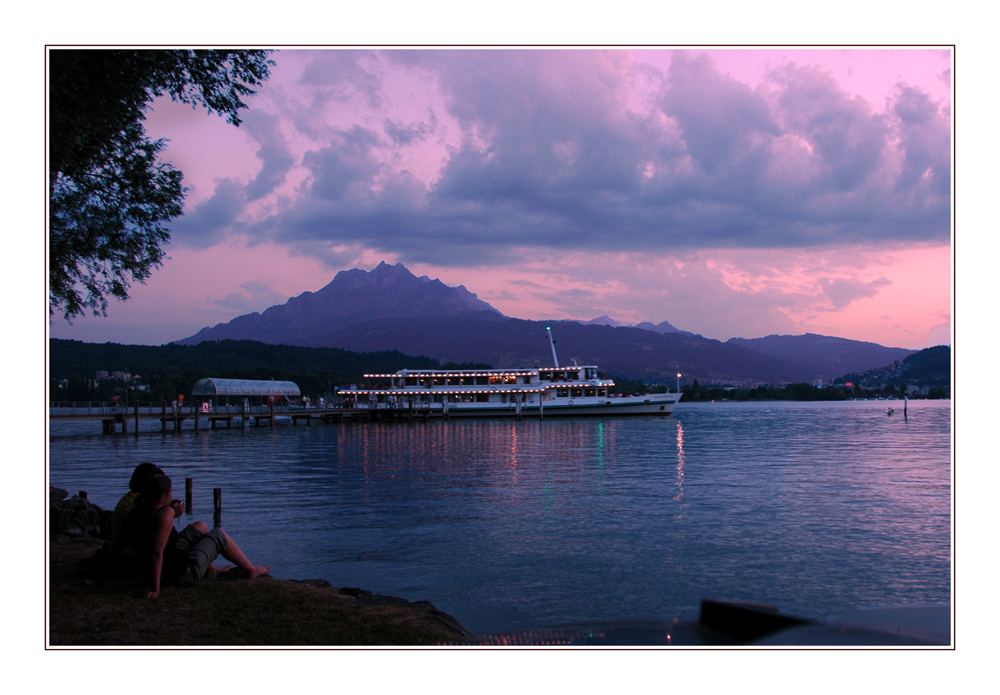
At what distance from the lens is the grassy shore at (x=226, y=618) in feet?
18.8

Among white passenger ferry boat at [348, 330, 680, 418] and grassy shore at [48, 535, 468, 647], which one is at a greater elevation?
grassy shore at [48, 535, 468, 647]

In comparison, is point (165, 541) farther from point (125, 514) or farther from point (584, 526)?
point (584, 526)

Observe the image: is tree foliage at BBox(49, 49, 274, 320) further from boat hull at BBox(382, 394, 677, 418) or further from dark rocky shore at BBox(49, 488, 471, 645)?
boat hull at BBox(382, 394, 677, 418)

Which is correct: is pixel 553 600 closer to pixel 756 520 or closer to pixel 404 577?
pixel 404 577

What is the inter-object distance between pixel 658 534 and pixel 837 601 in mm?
4490

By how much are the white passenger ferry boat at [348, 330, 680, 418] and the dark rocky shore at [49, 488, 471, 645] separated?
194ft

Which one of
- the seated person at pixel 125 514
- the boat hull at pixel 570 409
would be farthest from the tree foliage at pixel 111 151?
the boat hull at pixel 570 409

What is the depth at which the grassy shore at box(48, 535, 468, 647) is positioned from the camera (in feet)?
18.8

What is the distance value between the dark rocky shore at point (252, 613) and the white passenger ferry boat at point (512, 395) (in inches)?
2334

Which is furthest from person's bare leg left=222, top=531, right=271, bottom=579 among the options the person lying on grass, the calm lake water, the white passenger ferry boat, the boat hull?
the white passenger ferry boat
